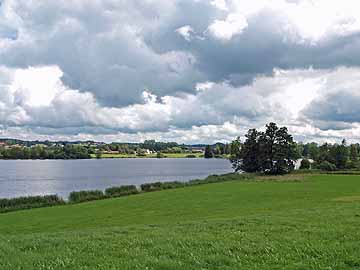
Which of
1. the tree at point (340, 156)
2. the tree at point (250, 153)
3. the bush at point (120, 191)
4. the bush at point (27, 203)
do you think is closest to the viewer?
the bush at point (27, 203)

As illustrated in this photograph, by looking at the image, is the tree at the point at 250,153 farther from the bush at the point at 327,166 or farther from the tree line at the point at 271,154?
the bush at the point at 327,166

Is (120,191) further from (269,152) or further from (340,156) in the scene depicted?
(340,156)

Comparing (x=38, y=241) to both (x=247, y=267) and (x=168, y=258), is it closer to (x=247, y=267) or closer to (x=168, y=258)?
(x=168, y=258)

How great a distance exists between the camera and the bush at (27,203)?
51400 millimetres

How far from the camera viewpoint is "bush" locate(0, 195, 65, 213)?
169 feet

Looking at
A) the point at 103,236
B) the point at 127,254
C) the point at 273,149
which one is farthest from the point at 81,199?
the point at 273,149

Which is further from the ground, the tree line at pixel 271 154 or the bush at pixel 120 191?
the tree line at pixel 271 154

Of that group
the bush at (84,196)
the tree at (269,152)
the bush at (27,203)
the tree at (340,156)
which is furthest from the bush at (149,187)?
the tree at (340,156)

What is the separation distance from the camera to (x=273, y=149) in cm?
11206

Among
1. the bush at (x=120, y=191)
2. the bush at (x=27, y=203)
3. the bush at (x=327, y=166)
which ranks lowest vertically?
the bush at (x=27, y=203)

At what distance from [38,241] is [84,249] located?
2.69m

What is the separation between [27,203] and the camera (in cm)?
5400

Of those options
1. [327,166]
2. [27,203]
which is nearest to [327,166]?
[327,166]

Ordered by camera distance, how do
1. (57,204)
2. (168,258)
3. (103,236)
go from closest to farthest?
(168,258)
(103,236)
(57,204)
